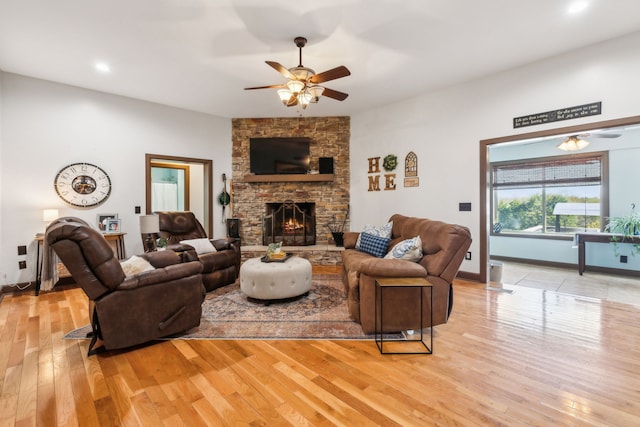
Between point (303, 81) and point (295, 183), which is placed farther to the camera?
point (295, 183)

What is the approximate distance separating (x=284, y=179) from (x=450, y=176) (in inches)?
123

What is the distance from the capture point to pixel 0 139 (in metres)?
3.80

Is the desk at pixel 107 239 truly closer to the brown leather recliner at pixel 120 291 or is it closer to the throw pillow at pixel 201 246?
the throw pillow at pixel 201 246

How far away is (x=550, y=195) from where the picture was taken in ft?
19.2

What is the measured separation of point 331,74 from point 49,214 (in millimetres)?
4351

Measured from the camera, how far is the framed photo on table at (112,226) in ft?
14.5

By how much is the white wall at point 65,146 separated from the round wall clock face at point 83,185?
0.08 metres

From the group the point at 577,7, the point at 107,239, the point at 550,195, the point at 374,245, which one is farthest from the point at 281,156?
the point at 550,195

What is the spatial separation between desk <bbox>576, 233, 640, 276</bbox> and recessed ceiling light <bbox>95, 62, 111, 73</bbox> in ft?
25.4

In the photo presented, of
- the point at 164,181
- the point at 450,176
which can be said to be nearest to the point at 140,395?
the point at 450,176

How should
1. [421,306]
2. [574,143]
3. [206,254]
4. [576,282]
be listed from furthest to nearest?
[574,143] → [576,282] → [206,254] → [421,306]

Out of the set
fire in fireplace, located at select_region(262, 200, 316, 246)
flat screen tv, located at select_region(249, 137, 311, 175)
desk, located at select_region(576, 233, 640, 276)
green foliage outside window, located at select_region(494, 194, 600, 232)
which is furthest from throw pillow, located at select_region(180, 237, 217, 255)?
green foliage outside window, located at select_region(494, 194, 600, 232)

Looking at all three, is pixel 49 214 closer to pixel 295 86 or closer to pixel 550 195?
pixel 295 86

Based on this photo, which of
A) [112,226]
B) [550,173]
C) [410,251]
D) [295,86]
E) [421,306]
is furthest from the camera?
[550,173]
